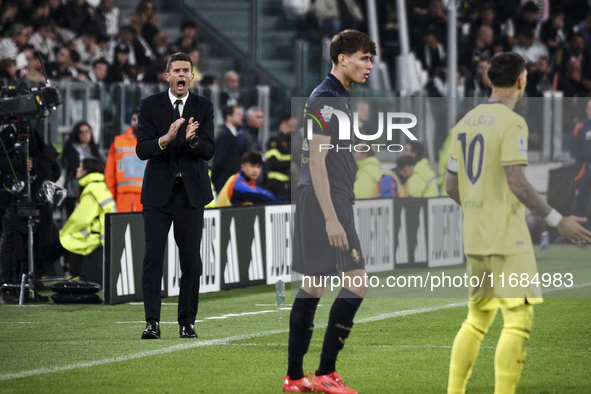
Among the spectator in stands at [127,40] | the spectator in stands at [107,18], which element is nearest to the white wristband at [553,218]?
the spectator in stands at [127,40]

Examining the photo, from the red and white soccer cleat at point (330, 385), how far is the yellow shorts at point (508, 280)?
94 cm

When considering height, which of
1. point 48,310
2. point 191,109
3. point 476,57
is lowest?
point 48,310

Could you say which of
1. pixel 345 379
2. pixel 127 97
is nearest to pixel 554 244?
pixel 127 97

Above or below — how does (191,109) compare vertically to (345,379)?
above

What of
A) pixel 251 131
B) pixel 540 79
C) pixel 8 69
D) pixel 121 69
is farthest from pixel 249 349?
pixel 540 79

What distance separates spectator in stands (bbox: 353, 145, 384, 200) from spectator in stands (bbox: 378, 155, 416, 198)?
71 millimetres

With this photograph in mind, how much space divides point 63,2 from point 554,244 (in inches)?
354

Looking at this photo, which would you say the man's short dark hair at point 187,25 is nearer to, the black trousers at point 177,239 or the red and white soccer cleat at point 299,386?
the black trousers at point 177,239

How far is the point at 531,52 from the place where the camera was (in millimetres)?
21453

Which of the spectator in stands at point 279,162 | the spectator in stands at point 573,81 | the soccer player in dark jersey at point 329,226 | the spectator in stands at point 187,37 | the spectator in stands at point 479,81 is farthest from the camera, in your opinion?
the spectator in stands at point 573,81

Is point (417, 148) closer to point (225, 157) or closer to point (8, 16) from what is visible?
point (225, 157)

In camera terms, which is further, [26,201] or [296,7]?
[296,7]

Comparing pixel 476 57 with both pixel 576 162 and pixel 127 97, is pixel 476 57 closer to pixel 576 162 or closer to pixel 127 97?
pixel 576 162

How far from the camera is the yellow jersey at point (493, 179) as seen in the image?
503 centimetres
